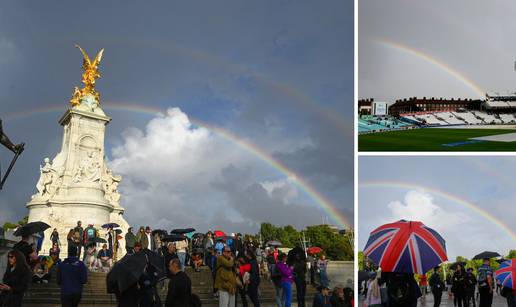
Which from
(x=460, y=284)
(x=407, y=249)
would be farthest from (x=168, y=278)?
(x=460, y=284)

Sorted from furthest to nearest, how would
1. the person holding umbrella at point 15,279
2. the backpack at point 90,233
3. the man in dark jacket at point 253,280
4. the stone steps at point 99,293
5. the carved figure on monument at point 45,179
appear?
the carved figure on monument at point 45,179, the backpack at point 90,233, the stone steps at point 99,293, the man in dark jacket at point 253,280, the person holding umbrella at point 15,279

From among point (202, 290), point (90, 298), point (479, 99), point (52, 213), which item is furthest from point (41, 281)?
point (479, 99)

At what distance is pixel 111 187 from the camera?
46844 millimetres

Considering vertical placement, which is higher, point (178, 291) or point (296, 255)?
point (296, 255)

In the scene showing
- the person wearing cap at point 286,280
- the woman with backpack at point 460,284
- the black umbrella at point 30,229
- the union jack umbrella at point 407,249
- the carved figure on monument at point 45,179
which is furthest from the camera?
the carved figure on monument at point 45,179

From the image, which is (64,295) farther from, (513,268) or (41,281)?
(513,268)

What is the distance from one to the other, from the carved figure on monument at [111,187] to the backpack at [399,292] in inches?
1557

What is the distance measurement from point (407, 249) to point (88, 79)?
155 feet

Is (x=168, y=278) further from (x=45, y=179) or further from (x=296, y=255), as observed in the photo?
(x=45, y=179)

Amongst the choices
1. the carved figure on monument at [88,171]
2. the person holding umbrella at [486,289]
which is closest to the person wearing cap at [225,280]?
the person holding umbrella at [486,289]

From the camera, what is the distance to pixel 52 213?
1543 inches

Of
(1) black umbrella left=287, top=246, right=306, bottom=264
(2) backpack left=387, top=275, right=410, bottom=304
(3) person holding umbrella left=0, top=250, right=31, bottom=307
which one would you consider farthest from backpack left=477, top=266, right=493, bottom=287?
(3) person holding umbrella left=0, top=250, right=31, bottom=307

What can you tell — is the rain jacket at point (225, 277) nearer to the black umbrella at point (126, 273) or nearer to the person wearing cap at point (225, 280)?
the person wearing cap at point (225, 280)

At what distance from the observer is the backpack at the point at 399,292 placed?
8.87 m
